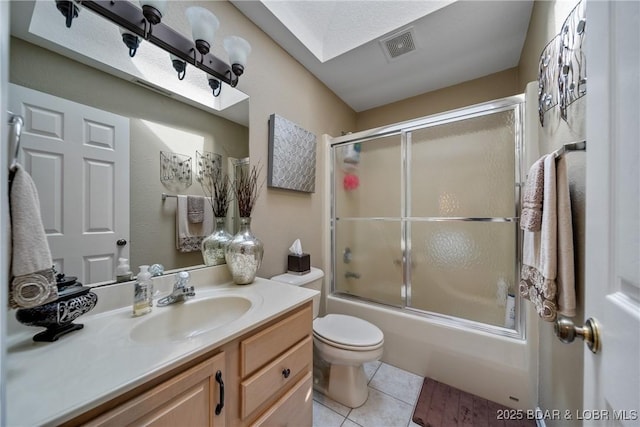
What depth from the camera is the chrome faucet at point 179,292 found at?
0.93 metres

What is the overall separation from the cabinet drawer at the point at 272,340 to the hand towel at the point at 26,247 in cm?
52

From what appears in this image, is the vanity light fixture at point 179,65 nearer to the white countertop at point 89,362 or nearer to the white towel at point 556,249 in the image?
the white countertop at point 89,362

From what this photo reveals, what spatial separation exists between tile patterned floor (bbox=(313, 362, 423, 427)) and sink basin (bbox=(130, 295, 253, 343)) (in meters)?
0.86

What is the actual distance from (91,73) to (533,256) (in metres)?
1.89

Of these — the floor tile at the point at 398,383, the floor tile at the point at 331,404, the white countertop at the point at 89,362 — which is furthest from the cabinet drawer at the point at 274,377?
the floor tile at the point at 398,383

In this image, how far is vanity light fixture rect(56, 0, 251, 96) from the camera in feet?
2.71

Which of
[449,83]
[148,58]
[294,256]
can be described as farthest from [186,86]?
[449,83]

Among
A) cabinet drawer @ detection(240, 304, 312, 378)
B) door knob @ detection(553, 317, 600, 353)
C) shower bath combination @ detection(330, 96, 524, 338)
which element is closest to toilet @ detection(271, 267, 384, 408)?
cabinet drawer @ detection(240, 304, 312, 378)

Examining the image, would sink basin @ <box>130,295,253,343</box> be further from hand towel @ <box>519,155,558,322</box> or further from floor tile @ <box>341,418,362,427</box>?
hand towel @ <box>519,155,558,322</box>

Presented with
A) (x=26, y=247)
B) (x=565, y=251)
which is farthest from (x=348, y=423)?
(x=26, y=247)

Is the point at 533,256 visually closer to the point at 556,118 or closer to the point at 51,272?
the point at 556,118

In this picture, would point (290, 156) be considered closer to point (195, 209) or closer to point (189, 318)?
point (195, 209)

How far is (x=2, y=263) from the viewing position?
35 cm

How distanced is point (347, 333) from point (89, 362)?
1.22 m
